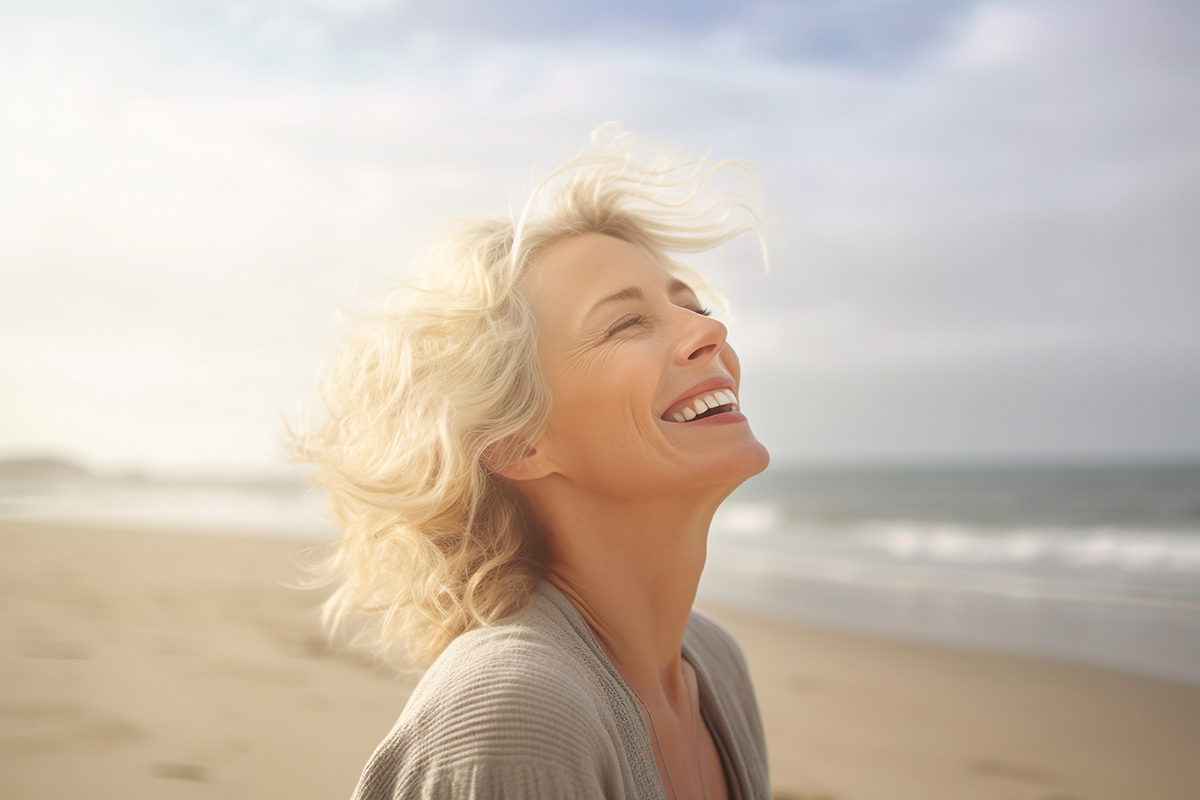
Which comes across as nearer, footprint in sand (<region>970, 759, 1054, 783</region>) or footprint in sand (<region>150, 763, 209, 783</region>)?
footprint in sand (<region>150, 763, 209, 783</region>)

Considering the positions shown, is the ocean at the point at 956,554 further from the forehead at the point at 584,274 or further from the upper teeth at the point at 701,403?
the upper teeth at the point at 701,403

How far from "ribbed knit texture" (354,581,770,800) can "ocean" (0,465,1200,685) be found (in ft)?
3.07

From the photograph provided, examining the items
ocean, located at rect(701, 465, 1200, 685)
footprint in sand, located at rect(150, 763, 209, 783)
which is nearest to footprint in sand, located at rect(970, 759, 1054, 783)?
ocean, located at rect(701, 465, 1200, 685)

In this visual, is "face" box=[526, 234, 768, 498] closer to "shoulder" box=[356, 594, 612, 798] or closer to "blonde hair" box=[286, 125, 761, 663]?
"blonde hair" box=[286, 125, 761, 663]

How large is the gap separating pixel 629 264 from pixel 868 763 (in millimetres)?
3613

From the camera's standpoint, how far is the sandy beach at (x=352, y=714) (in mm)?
3674

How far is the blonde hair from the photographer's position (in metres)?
1.87

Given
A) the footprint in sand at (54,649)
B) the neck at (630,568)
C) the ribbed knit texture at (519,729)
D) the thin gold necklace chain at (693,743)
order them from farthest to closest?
the footprint in sand at (54,649) < the neck at (630,568) < the thin gold necklace chain at (693,743) < the ribbed knit texture at (519,729)

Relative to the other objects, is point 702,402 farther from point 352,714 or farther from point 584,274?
point 352,714

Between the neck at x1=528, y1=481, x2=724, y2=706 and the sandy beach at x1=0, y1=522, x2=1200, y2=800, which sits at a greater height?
the neck at x1=528, y1=481, x2=724, y2=706

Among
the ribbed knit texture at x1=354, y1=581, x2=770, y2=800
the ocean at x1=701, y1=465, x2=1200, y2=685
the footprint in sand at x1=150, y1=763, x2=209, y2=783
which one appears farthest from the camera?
the ocean at x1=701, y1=465, x2=1200, y2=685

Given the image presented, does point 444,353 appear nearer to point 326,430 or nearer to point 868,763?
point 326,430

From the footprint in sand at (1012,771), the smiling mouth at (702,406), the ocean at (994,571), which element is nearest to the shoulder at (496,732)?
the smiling mouth at (702,406)

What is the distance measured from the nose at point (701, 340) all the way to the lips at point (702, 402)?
0.25 feet
